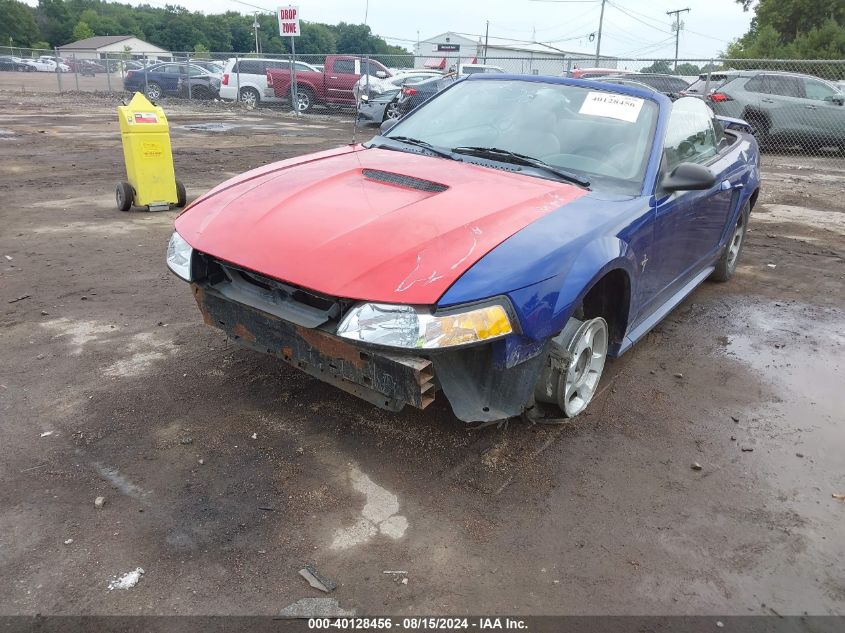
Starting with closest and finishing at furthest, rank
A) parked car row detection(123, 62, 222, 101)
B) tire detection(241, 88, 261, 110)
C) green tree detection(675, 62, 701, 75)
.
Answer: green tree detection(675, 62, 701, 75), tire detection(241, 88, 261, 110), parked car row detection(123, 62, 222, 101)

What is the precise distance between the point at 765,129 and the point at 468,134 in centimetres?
1287

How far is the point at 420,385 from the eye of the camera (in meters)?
2.36

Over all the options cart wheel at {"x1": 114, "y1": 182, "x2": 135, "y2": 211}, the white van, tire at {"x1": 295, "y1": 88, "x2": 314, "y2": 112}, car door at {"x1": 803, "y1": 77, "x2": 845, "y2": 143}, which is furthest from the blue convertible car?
the white van

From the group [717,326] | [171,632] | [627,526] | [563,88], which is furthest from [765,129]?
[171,632]

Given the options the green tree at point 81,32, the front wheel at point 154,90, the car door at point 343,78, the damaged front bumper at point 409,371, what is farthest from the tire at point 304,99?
the green tree at point 81,32

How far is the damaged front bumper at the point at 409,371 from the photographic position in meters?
2.39

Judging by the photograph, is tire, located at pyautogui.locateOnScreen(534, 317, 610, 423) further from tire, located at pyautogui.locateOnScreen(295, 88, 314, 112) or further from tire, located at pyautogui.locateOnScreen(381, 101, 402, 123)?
tire, located at pyautogui.locateOnScreen(295, 88, 314, 112)

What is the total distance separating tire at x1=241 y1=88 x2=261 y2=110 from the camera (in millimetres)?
21984

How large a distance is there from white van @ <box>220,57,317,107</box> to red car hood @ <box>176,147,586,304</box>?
2019cm

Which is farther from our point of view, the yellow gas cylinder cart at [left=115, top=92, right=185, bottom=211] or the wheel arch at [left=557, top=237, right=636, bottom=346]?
the yellow gas cylinder cart at [left=115, top=92, right=185, bottom=211]

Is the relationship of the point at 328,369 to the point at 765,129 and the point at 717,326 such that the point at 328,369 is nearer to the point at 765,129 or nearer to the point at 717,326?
the point at 717,326

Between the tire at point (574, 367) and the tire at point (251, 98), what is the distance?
69.2 ft

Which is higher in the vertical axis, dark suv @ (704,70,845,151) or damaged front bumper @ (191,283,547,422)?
dark suv @ (704,70,845,151)

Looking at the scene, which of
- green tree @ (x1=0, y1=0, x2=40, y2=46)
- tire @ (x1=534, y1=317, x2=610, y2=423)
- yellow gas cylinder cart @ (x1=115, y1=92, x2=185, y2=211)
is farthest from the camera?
green tree @ (x1=0, y1=0, x2=40, y2=46)
